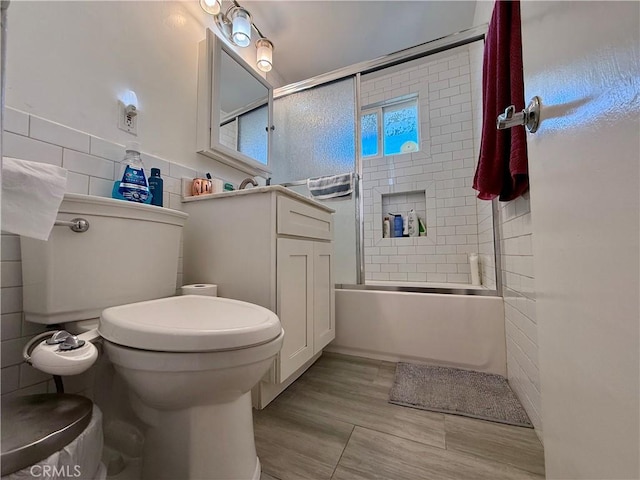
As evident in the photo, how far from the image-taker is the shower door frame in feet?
4.54

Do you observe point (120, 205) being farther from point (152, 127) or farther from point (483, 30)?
point (483, 30)

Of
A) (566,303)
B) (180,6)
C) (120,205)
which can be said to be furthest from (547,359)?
(180,6)

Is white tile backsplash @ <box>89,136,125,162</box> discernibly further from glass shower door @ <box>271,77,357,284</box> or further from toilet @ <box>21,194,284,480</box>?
glass shower door @ <box>271,77,357,284</box>

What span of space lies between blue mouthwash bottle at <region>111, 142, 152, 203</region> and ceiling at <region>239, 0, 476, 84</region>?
130cm

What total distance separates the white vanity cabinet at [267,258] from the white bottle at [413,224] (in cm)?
134

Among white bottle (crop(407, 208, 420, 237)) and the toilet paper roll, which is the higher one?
white bottle (crop(407, 208, 420, 237))

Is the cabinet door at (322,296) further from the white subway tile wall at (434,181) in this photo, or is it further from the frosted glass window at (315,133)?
the white subway tile wall at (434,181)

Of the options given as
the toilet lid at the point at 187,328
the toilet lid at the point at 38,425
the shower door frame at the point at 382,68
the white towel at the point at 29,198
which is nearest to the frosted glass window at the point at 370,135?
the shower door frame at the point at 382,68

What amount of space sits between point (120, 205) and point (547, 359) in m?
1.12

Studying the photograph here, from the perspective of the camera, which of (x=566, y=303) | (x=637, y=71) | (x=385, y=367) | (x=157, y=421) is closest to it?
(x=637, y=71)

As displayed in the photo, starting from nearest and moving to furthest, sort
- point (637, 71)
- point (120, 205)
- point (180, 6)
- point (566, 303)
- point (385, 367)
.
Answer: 1. point (637, 71)
2. point (566, 303)
3. point (120, 205)
4. point (180, 6)
5. point (385, 367)

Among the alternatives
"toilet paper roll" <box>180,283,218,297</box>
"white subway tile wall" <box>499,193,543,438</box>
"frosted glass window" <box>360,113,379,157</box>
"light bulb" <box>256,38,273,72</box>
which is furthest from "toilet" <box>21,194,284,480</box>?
"frosted glass window" <box>360,113,379,157</box>

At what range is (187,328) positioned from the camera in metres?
0.55

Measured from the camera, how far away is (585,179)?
1.14 feet
